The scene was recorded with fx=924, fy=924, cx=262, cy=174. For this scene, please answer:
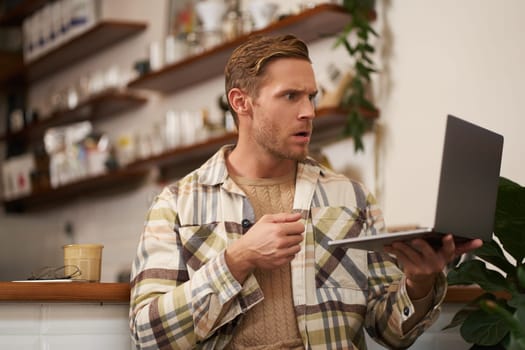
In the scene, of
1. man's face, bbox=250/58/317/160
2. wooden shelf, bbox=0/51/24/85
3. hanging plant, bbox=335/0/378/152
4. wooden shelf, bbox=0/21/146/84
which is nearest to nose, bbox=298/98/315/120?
man's face, bbox=250/58/317/160

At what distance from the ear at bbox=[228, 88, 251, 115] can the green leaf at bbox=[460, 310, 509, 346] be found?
30.5 inches

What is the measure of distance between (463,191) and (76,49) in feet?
14.0

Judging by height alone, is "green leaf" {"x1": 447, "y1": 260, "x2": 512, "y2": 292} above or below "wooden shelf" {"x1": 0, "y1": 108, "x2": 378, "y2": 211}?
below

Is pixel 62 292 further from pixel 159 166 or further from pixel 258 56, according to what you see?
pixel 159 166

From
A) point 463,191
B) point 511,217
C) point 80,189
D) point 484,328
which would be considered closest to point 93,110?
point 80,189

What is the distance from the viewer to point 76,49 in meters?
5.80

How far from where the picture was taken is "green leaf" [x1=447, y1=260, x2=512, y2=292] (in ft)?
7.29

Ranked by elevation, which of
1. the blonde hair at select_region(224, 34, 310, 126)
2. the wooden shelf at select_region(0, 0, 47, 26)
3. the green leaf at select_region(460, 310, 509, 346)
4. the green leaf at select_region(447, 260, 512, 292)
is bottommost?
the green leaf at select_region(460, 310, 509, 346)

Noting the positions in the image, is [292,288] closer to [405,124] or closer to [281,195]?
[281,195]

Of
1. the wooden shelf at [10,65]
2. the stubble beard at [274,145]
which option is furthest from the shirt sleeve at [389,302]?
the wooden shelf at [10,65]

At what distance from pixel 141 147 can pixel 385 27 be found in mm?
1827

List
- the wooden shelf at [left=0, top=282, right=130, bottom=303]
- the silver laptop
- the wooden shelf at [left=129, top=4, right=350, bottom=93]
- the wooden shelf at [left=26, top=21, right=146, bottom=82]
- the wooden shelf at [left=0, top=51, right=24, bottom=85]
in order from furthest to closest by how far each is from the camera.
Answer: the wooden shelf at [left=0, top=51, right=24, bottom=85] → the wooden shelf at [left=26, top=21, right=146, bottom=82] → the wooden shelf at [left=129, top=4, right=350, bottom=93] → the wooden shelf at [left=0, top=282, right=130, bottom=303] → the silver laptop

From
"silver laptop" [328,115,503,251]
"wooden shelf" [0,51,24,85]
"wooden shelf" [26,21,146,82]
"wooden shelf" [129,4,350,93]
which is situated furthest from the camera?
"wooden shelf" [0,51,24,85]

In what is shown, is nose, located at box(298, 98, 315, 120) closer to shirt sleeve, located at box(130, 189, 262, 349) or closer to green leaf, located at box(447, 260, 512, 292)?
shirt sleeve, located at box(130, 189, 262, 349)
